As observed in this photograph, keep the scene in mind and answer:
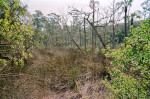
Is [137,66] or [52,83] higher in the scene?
[137,66]

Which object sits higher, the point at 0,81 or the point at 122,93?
the point at 0,81

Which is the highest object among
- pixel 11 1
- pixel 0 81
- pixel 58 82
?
pixel 11 1

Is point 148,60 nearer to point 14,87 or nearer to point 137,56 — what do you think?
point 137,56

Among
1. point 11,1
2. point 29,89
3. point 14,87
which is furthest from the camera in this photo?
point 11,1

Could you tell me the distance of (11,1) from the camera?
4395 millimetres

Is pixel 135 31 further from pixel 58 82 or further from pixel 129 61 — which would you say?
pixel 58 82

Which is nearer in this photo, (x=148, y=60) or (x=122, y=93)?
(x=148, y=60)

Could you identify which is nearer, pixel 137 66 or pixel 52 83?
pixel 137 66

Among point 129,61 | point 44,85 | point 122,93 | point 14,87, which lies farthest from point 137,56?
point 14,87

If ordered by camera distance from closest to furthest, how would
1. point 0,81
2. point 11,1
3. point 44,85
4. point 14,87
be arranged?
point 0,81 < point 14,87 < point 44,85 < point 11,1

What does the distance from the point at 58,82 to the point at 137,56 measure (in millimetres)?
3244

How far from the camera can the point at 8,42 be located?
3.23m

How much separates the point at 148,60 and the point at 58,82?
3.46 meters

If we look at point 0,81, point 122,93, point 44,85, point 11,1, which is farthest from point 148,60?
point 11,1
